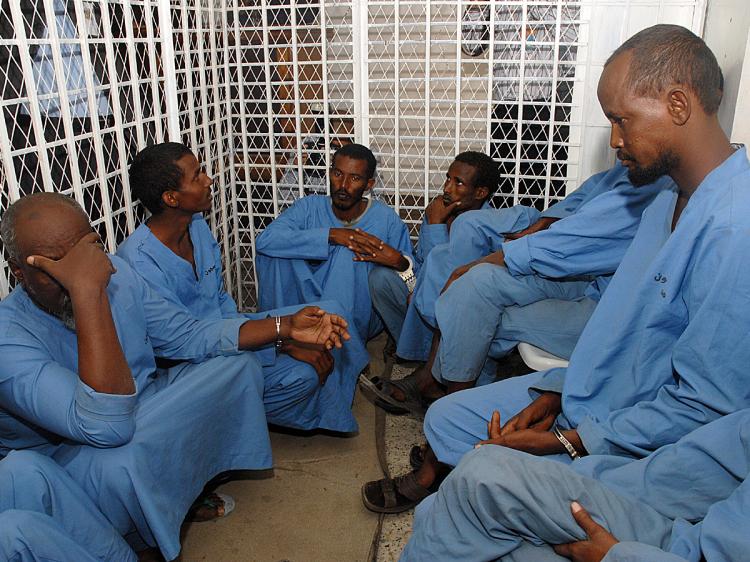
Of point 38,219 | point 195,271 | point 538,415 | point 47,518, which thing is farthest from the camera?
point 195,271

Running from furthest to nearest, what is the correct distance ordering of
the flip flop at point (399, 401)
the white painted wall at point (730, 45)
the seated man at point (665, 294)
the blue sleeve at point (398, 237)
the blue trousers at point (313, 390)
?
the blue sleeve at point (398, 237) < the flip flop at point (399, 401) < the blue trousers at point (313, 390) < the white painted wall at point (730, 45) < the seated man at point (665, 294)

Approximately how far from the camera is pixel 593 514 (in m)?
1.45

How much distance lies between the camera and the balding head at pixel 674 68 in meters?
1.64

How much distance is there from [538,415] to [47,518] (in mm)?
1350

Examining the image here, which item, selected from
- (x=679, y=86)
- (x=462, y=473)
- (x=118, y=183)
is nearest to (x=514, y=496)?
(x=462, y=473)

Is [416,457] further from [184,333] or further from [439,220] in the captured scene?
[439,220]

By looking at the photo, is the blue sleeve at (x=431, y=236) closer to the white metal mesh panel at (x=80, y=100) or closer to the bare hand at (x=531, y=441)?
the white metal mesh panel at (x=80, y=100)

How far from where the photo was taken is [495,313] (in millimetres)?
2574

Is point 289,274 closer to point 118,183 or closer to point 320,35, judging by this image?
point 118,183

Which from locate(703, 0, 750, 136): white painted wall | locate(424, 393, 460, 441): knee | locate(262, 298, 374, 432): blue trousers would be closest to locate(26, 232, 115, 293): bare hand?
locate(262, 298, 374, 432): blue trousers

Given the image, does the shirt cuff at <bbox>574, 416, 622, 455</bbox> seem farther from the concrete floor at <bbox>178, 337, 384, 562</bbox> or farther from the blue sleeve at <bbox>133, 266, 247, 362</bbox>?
the blue sleeve at <bbox>133, 266, 247, 362</bbox>

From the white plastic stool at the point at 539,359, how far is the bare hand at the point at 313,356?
84 cm

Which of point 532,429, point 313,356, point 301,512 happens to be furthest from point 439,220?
point 532,429

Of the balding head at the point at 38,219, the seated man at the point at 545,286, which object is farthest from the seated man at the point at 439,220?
the balding head at the point at 38,219
